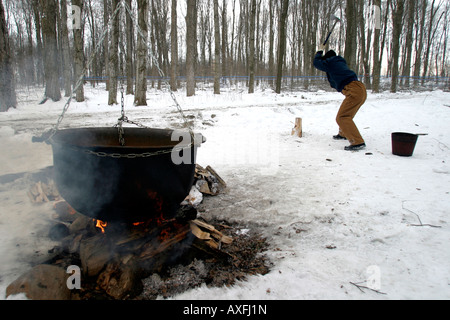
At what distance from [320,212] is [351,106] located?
3494 mm

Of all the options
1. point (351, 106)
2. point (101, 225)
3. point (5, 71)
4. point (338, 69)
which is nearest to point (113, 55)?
point (5, 71)

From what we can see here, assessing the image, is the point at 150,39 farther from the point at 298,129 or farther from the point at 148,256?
the point at 148,256

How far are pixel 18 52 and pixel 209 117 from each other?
36057mm

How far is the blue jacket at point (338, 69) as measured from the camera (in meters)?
5.88

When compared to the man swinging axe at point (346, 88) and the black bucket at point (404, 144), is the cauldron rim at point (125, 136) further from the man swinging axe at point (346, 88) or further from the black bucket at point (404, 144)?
the black bucket at point (404, 144)

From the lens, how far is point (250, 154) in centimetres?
604

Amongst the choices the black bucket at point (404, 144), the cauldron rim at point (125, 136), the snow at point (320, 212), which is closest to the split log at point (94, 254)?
the snow at point (320, 212)

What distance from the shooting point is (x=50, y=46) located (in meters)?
13.2

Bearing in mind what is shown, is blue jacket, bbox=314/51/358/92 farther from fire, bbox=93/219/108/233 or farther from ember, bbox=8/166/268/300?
fire, bbox=93/219/108/233

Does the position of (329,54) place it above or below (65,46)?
below

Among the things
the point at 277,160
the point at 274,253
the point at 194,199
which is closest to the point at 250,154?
the point at 277,160

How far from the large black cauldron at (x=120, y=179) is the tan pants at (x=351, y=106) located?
4596 mm

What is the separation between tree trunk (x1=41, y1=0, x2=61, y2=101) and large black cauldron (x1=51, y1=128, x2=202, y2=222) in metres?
14.1
